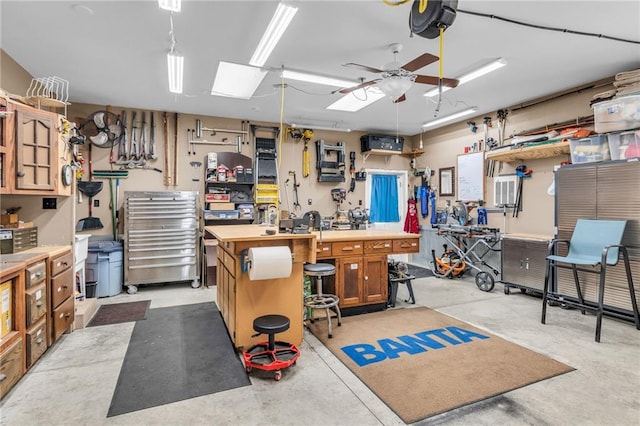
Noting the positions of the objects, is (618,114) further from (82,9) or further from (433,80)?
(82,9)

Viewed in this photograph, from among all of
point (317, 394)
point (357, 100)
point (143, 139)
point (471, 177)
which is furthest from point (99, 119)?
point (471, 177)

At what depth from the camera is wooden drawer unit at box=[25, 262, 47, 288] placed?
2668 millimetres

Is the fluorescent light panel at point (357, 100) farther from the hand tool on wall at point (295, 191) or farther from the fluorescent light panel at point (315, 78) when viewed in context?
the hand tool on wall at point (295, 191)

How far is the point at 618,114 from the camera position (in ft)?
12.4

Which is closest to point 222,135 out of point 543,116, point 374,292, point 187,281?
point 187,281

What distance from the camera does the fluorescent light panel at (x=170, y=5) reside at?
8.55 feet

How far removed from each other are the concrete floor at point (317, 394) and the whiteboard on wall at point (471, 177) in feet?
10.5

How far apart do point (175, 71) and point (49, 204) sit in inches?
79.8

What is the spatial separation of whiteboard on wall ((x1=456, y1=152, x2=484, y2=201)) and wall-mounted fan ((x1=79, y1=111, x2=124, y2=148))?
245 inches

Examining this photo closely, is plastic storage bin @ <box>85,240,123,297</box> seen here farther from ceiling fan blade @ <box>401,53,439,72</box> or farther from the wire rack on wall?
ceiling fan blade @ <box>401,53,439,72</box>

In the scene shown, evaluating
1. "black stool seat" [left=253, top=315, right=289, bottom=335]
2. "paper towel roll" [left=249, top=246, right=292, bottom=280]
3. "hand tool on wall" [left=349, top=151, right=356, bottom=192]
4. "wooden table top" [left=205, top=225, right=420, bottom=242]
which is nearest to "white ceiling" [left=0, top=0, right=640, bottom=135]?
"wooden table top" [left=205, top=225, right=420, bottom=242]

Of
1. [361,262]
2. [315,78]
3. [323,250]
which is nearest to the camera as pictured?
[323,250]

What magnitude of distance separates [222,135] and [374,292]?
13.5ft

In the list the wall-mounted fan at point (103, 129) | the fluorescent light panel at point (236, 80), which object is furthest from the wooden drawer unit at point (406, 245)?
the wall-mounted fan at point (103, 129)
